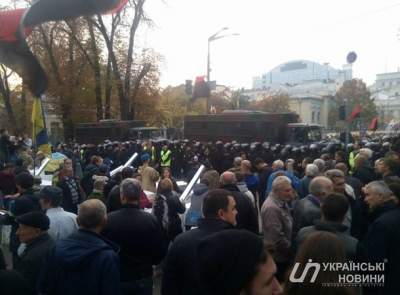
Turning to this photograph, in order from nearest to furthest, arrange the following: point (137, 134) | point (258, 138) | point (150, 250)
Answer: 1. point (150, 250)
2. point (258, 138)
3. point (137, 134)

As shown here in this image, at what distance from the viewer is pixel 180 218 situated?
6.78m

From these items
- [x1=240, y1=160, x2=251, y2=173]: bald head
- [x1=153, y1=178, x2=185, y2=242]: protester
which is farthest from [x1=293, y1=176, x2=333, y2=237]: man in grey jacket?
[x1=240, y1=160, x2=251, y2=173]: bald head

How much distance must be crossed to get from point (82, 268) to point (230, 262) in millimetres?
1718

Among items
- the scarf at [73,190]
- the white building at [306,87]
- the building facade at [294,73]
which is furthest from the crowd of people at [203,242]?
the building facade at [294,73]

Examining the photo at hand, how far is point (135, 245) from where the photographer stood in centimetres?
421

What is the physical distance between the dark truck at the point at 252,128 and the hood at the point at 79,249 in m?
20.2

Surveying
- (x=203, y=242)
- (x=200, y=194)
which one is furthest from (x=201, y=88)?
(x=203, y=242)

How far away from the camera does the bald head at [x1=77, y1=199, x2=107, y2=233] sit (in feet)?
11.8

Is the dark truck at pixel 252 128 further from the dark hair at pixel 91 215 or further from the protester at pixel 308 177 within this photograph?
the dark hair at pixel 91 215

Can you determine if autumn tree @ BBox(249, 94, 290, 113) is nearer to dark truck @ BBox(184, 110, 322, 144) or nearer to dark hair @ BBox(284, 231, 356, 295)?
dark truck @ BBox(184, 110, 322, 144)

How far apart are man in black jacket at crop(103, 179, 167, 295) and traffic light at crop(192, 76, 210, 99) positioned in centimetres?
2353

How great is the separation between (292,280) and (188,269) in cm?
115

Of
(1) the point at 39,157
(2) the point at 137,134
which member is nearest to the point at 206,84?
(2) the point at 137,134

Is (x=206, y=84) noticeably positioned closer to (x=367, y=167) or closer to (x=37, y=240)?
(x=367, y=167)
